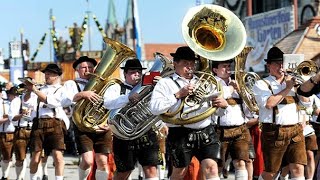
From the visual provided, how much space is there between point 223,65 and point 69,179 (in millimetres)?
5245

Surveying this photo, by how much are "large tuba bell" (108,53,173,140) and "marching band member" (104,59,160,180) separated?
0.27 ft

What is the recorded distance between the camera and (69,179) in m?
13.9

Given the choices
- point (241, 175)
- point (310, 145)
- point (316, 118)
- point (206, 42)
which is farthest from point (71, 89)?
point (316, 118)

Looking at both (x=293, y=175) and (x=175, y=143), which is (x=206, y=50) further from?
(x=293, y=175)

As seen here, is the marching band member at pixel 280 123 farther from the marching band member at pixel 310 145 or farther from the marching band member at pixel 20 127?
the marching band member at pixel 20 127

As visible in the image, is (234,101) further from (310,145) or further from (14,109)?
(14,109)

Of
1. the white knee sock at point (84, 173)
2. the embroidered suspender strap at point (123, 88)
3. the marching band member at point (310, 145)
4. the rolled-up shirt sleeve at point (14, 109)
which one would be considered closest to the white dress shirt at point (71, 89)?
the white knee sock at point (84, 173)

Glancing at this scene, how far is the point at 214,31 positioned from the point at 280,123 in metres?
1.39

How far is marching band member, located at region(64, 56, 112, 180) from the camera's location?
948 cm

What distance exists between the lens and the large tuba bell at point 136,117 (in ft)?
27.7

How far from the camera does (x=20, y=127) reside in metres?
13.9

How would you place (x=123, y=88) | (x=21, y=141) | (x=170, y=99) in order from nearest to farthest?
(x=170, y=99)
(x=123, y=88)
(x=21, y=141)

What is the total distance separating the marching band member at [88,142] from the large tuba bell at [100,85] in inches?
5.2

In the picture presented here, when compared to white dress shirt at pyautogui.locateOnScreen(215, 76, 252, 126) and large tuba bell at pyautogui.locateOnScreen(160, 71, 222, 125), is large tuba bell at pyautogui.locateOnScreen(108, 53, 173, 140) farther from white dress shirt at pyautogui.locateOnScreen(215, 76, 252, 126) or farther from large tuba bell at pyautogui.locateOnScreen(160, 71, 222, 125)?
white dress shirt at pyautogui.locateOnScreen(215, 76, 252, 126)
